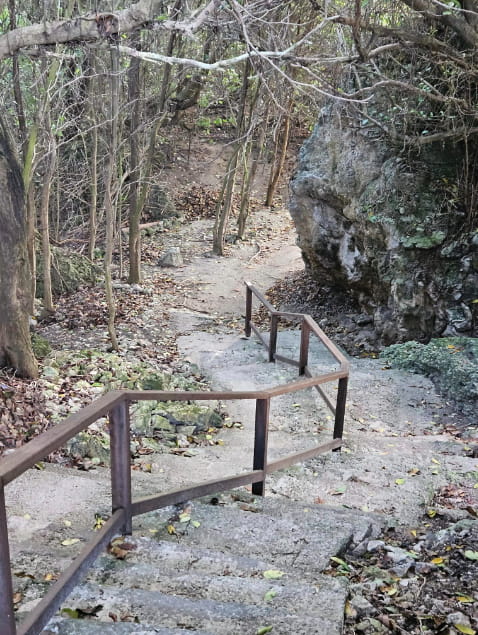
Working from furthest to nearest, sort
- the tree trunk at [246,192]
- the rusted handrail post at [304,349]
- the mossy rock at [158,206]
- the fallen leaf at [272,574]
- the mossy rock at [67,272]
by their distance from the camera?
the mossy rock at [158,206] < the tree trunk at [246,192] < the mossy rock at [67,272] < the rusted handrail post at [304,349] < the fallen leaf at [272,574]

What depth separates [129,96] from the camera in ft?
39.6

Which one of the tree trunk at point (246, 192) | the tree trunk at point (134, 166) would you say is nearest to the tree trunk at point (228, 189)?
the tree trunk at point (246, 192)

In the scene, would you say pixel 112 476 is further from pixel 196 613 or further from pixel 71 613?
pixel 196 613

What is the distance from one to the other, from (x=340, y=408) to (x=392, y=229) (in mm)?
4776

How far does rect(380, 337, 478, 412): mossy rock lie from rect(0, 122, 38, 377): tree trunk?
189 inches

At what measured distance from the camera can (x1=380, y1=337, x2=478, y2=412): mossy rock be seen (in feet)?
21.1

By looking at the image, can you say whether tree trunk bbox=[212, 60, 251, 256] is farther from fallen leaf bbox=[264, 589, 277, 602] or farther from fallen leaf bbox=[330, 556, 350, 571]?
fallen leaf bbox=[264, 589, 277, 602]

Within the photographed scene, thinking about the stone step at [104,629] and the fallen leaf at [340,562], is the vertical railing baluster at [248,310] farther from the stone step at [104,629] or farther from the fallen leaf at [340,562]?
the stone step at [104,629]

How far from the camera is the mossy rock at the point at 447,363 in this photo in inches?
253

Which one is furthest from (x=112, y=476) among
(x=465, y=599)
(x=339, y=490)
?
(x=339, y=490)

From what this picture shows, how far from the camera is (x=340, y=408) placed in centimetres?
494

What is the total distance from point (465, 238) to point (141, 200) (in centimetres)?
696

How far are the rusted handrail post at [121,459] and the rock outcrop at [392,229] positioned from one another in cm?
645

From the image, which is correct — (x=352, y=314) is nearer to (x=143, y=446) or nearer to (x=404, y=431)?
(x=404, y=431)
